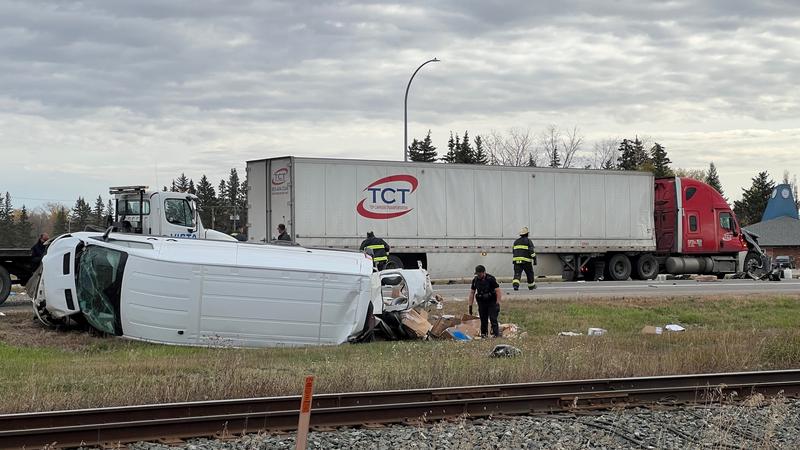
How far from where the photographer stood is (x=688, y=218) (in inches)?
1315

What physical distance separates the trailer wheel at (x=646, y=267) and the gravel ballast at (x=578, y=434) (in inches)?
911

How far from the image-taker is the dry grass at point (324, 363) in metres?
10.7

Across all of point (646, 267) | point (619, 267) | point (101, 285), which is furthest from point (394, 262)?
point (101, 285)

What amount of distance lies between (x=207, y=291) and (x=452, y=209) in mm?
14386

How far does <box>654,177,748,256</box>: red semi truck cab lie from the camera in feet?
109

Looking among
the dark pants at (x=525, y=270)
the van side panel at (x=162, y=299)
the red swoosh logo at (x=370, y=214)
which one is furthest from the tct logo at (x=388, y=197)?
the van side panel at (x=162, y=299)

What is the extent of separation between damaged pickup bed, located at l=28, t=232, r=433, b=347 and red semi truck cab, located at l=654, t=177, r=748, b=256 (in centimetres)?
1934

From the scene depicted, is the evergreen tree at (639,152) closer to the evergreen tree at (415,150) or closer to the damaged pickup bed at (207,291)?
the evergreen tree at (415,150)

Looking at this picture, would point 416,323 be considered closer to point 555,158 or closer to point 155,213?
point 155,213

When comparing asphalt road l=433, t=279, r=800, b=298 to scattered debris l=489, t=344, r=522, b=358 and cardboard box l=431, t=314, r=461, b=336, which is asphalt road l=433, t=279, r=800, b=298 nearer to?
cardboard box l=431, t=314, r=461, b=336

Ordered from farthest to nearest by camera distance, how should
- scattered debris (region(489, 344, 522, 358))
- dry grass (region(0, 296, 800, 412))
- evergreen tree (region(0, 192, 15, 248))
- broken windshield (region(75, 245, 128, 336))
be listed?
evergreen tree (region(0, 192, 15, 248)) → broken windshield (region(75, 245, 128, 336)) → scattered debris (region(489, 344, 522, 358)) → dry grass (region(0, 296, 800, 412))

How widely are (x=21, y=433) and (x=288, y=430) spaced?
2.32m

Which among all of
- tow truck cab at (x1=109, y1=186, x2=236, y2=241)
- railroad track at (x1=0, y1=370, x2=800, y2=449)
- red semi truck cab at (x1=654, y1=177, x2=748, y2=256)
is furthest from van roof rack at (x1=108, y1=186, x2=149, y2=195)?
red semi truck cab at (x1=654, y1=177, x2=748, y2=256)

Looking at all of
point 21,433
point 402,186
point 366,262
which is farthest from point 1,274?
point 21,433
